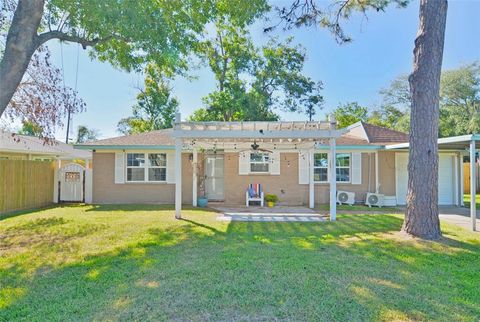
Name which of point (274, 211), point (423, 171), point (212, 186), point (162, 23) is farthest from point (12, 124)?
point (423, 171)

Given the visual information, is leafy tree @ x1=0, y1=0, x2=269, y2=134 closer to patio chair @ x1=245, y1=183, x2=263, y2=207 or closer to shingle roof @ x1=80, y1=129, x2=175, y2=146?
shingle roof @ x1=80, y1=129, x2=175, y2=146

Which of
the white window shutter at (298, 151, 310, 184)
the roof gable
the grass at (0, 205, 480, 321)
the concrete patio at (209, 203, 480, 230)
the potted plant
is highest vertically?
Answer: the roof gable

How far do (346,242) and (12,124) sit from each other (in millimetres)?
9542

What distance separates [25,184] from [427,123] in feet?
44.1

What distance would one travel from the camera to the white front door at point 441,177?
12.9 metres

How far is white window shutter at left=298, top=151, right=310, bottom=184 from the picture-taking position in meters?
12.7

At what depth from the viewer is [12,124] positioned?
27.8ft

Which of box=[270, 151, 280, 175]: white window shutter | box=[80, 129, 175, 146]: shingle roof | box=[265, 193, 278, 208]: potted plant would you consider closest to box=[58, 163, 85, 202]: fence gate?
box=[80, 129, 175, 146]: shingle roof

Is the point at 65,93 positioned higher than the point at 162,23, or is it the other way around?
the point at 162,23

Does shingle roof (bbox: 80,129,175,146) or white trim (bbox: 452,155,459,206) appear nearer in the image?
white trim (bbox: 452,155,459,206)

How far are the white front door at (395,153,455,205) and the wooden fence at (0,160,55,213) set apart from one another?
15104mm

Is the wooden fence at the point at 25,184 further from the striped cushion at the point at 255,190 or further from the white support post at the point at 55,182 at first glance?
the striped cushion at the point at 255,190

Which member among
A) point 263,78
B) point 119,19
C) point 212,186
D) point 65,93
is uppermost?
point 263,78

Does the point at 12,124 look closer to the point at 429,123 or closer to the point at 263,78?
the point at 429,123
